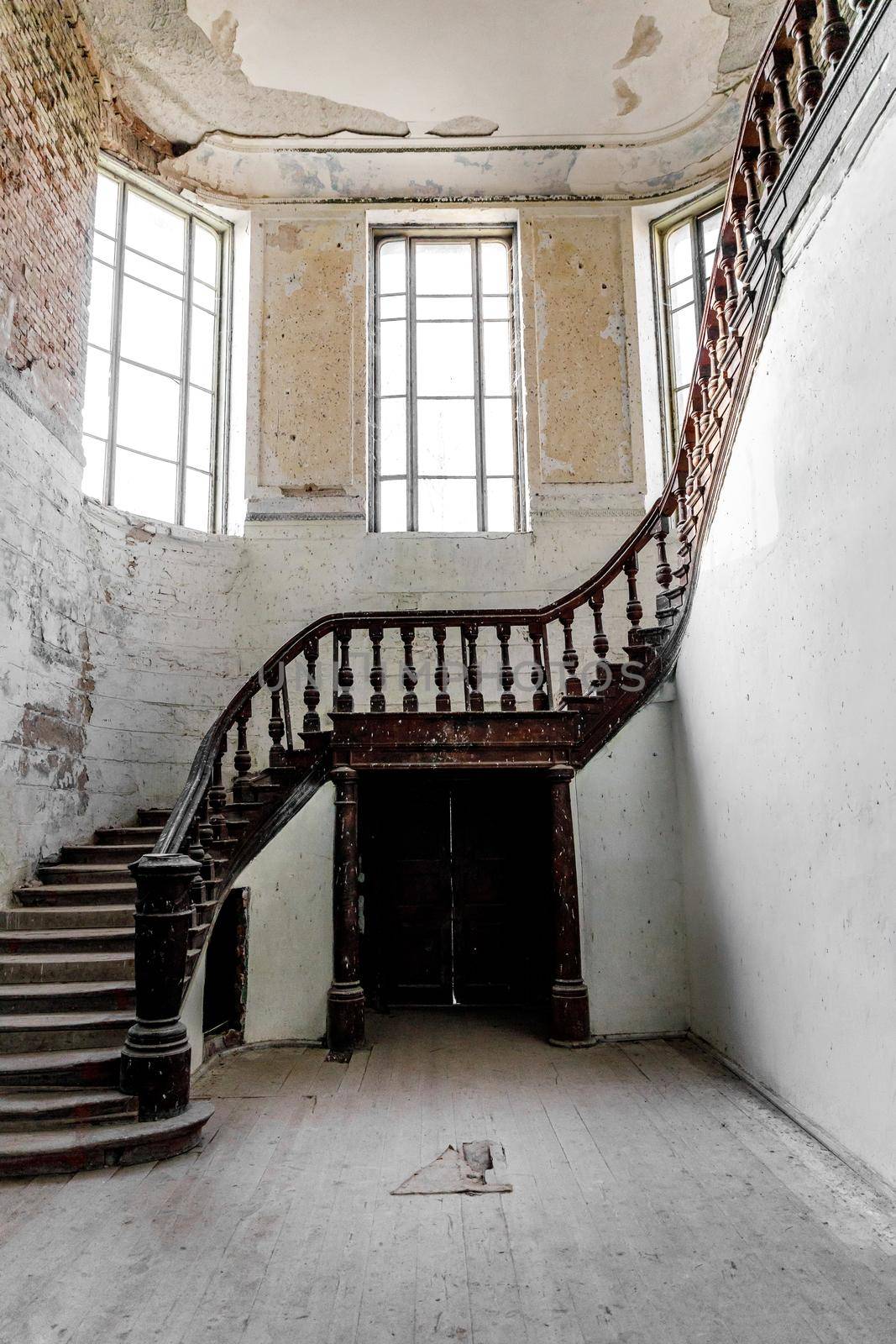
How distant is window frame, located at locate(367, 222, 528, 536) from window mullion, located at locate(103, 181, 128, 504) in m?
2.03

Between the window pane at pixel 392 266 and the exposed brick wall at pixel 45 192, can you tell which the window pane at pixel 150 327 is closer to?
the exposed brick wall at pixel 45 192

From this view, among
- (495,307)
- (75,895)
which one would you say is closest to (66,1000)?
(75,895)

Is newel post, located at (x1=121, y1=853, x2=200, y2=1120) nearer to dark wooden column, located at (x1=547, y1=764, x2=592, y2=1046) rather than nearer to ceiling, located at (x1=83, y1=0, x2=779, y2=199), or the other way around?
dark wooden column, located at (x1=547, y1=764, x2=592, y2=1046)

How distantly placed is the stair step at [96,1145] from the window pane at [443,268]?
278 inches

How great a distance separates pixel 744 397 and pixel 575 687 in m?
1.91

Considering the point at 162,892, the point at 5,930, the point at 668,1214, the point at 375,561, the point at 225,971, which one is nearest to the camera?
the point at 668,1214

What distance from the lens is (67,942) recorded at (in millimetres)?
4500

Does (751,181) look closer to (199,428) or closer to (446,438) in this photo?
(446,438)

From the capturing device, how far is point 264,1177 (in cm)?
314

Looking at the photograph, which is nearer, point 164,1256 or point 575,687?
point 164,1256

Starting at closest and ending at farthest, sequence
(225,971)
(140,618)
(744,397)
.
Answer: (744,397), (225,971), (140,618)

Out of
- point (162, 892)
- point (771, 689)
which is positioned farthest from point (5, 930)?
point (771, 689)

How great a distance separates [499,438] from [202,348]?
271 centimetres

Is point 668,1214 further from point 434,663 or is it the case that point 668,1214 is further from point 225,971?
point 434,663
